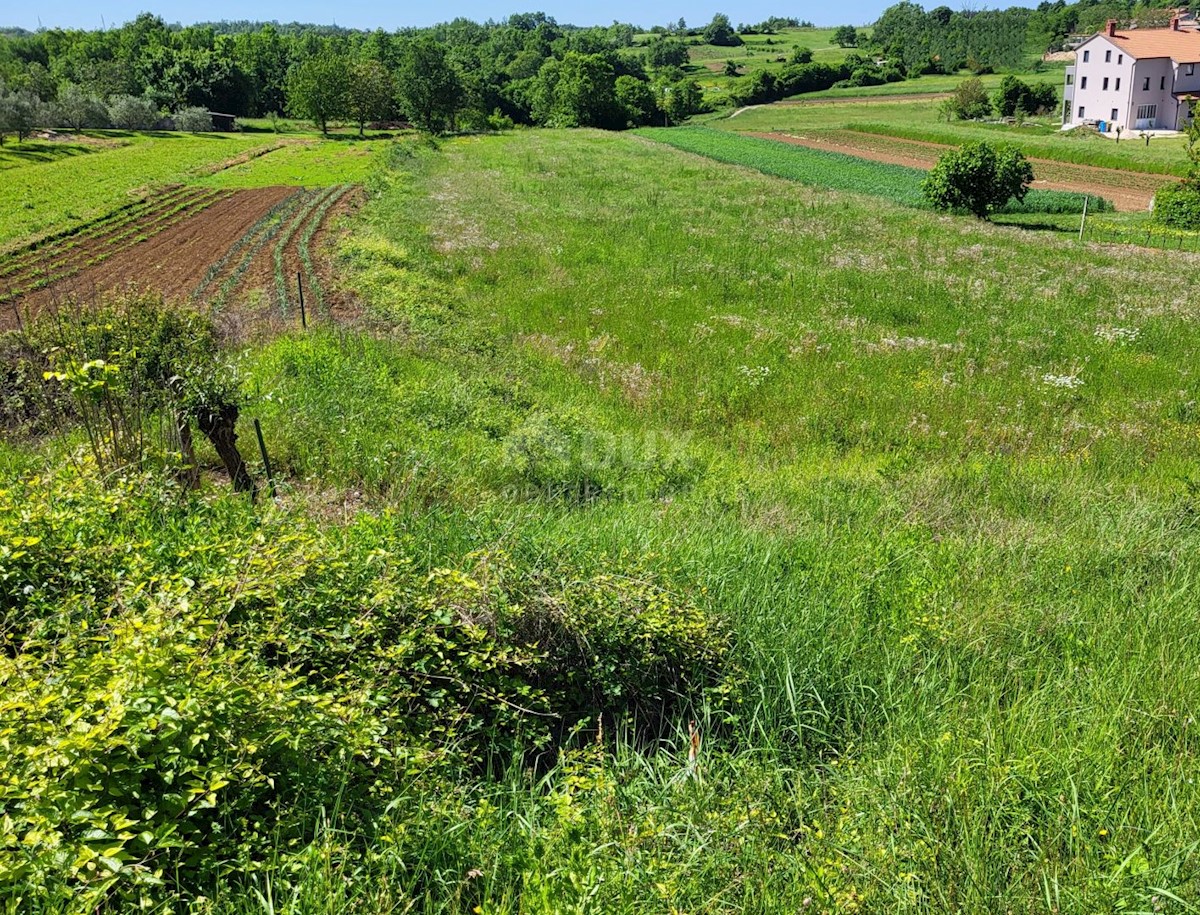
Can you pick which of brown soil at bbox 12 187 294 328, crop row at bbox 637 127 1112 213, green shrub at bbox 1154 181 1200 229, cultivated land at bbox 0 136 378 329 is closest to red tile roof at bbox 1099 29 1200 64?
crop row at bbox 637 127 1112 213

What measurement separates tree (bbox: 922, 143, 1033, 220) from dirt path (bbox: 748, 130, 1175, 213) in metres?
10.1

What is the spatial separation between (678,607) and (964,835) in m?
2.12

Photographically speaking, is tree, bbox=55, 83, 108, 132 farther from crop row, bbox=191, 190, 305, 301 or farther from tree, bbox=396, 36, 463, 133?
crop row, bbox=191, 190, 305, 301

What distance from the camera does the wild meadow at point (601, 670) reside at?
3.00 m

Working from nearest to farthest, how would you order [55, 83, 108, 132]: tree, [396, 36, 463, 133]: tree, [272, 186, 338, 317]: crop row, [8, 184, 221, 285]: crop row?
[272, 186, 338, 317]: crop row < [8, 184, 221, 285]: crop row < [55, 83, 108, 132]: tree < [396, 36, 463, 133]: tree

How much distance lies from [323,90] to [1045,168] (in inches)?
2502

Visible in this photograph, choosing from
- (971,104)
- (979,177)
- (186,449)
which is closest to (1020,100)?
(971,104)

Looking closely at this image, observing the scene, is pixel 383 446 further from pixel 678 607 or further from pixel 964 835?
pixel 964 835

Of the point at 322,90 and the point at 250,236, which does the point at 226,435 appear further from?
the point at 322,90

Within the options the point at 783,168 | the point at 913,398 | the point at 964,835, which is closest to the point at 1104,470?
the point at 913,398

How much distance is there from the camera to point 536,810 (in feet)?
11.8

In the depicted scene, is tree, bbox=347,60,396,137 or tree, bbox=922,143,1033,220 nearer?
tree, bbox=922,143,1033,220

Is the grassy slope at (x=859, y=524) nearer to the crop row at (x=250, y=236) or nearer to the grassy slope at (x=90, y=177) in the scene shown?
the crop row at (x=250, y=236)

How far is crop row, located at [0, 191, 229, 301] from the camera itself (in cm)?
2152
